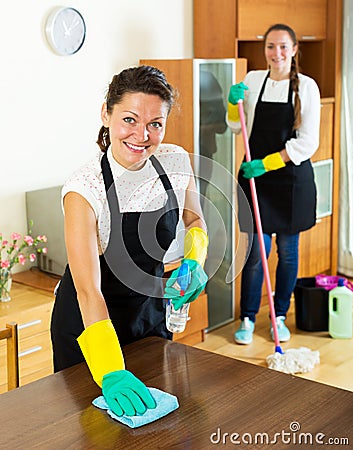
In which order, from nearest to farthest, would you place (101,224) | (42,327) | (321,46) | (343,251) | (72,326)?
1. (101,224)
2. (72,326)
3. (42,327)
4. (321,46)
5. (343,251)

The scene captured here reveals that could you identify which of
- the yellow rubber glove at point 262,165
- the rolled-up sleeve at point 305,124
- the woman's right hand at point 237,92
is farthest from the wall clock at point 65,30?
the rolled-up sleeve at point 305,124

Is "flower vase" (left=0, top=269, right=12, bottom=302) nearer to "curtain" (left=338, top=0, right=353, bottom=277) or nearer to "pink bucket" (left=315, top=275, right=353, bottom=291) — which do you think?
"pink bucket" (left=315, top=275, right=353, bottom=291)

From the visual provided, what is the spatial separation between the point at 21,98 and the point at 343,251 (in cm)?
256

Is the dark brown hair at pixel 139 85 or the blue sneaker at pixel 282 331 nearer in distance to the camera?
the dark brown hair at pixel 139 85

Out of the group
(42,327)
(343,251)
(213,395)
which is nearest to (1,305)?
(42,327)

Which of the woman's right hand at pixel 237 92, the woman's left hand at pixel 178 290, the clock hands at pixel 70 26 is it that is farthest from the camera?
the woman's right hand at pixel 237 92

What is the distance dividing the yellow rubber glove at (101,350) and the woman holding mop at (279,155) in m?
2.00

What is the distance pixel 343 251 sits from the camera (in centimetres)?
500

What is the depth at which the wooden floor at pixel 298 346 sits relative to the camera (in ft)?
11.4

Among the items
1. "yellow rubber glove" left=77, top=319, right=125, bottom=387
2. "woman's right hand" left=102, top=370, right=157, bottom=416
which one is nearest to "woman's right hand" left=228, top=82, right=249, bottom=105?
"yellow rubber glove" left=77, top=319, right=125, bottom=387

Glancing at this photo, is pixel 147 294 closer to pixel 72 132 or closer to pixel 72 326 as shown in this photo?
pixel 72 326

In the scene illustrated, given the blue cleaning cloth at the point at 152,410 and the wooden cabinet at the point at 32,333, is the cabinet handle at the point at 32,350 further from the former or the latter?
the blue cleaning cloth at the point at 152,410

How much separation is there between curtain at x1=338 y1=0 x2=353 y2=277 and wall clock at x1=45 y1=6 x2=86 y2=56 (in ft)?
6.21

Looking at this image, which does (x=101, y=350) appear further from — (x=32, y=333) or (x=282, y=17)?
(x=282, y=17)
